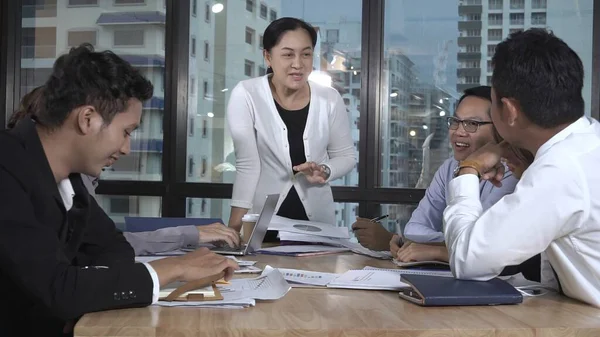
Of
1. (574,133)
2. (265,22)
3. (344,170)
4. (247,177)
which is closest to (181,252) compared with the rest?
(247,177)

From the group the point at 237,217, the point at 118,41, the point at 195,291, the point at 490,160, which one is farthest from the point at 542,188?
the point at 118,41

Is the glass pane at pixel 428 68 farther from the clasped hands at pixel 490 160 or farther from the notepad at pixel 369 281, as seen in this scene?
the notepad at pixel 369 281

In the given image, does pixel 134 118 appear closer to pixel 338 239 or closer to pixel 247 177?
pixel 338 239

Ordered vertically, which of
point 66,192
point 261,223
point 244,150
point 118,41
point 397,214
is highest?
point 118,41

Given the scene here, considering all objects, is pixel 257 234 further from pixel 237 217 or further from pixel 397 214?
pixel 397 214

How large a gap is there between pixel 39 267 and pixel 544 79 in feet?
3.68

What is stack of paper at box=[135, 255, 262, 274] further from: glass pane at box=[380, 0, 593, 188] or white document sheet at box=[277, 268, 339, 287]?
glass pane at box=[380, 0, 593, 188]

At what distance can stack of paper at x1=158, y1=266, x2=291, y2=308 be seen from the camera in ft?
4.82

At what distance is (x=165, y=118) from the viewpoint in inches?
194

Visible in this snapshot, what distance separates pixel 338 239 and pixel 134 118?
1207 mm

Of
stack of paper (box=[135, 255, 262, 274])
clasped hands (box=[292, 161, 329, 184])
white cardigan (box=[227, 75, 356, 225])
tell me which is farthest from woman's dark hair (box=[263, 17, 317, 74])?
stack of paper (box=[135, 255, 262, 274])

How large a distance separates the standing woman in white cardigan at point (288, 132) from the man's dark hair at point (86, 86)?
1.47 metres

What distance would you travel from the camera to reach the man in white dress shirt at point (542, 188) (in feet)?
5.15

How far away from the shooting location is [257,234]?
97.5 inches
